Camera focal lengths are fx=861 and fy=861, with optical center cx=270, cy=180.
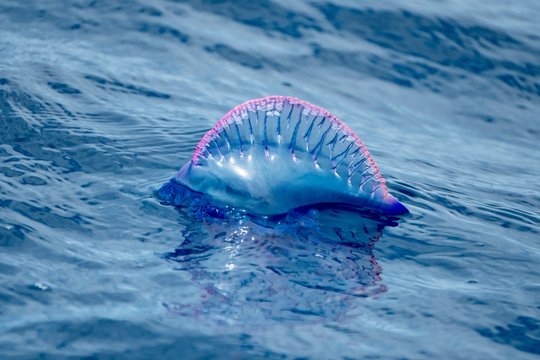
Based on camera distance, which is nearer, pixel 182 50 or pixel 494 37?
pixel 182 50

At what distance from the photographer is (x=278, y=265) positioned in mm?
3695

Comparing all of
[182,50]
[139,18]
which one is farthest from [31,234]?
[139,18]

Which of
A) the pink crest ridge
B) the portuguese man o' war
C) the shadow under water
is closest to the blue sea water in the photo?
the shadow under water

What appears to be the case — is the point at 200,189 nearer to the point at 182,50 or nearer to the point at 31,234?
the point at 31,234

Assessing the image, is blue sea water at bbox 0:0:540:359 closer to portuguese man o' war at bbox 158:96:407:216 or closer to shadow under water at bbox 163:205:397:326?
shadow under water at bbox 163:205:397:326

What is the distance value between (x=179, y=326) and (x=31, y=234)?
943 millimetres

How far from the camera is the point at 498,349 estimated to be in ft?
10.8

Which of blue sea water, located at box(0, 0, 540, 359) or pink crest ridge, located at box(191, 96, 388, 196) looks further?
pink crest ridge, located at box(191, 96, 388, 196)

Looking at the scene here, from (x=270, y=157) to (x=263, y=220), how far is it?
0.30m

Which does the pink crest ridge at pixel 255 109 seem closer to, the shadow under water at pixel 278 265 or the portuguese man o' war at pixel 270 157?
the portuguese man o' war at pixel 270 157

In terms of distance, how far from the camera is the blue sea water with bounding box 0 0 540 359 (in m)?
3.27

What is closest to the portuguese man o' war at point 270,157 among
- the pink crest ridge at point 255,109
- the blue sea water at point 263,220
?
the pink crest ridge at point 255,109

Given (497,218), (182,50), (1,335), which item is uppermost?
(182,50)

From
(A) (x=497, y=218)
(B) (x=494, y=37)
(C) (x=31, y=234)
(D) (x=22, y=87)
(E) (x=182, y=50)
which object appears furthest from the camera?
(B) (x=494, y=37)
